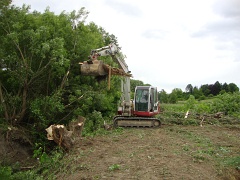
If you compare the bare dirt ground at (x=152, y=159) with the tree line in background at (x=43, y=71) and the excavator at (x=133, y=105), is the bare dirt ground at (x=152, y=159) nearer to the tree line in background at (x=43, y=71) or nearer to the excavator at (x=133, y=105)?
the excavator at (x=133, y=105)

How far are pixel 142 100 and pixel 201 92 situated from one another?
1464 inches

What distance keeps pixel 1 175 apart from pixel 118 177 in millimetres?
4557

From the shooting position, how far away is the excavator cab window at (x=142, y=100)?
16.0 m

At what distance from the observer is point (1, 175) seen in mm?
9758

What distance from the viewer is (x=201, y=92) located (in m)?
51.4

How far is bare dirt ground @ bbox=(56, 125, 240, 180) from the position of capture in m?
7.20

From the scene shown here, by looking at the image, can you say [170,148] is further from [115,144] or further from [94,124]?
[94,124]

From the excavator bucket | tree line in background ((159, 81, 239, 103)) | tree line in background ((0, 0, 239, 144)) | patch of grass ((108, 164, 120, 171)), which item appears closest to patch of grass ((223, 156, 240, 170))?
patch of grass ((108, 164, 120, 171))

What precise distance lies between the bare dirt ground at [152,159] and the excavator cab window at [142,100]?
421cm

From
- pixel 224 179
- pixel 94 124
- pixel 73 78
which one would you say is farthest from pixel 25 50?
pixel 224 179

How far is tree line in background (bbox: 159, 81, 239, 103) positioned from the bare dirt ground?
117 ft

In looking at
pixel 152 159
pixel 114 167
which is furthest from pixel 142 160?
pixel 114 167

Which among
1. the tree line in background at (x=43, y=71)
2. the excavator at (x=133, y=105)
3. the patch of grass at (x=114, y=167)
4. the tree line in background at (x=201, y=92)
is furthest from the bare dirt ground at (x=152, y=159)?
the tree line in background at (x=201, y=92)

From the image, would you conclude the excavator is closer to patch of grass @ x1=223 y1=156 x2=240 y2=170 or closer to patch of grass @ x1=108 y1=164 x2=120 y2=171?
patch of grass @ x1=223 y1=156 x2=240 y2=170
